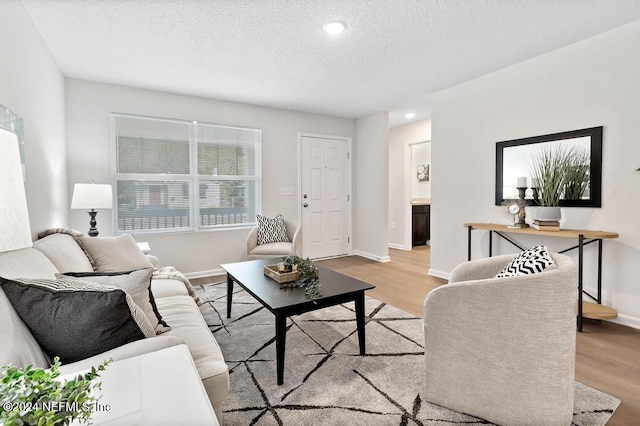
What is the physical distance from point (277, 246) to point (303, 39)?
231cm

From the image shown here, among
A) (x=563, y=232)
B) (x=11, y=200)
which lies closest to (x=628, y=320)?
(x=563, y=232)

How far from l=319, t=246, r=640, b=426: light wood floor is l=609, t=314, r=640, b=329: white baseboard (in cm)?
5

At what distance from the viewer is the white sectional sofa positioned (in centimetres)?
98

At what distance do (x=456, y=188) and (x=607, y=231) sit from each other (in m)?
1.50

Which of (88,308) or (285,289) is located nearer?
(88,308)

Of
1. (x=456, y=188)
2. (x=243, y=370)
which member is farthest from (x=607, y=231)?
(x=243, y=370)

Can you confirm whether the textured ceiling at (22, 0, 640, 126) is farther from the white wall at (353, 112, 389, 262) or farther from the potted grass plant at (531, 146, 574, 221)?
the white wall at (353, 112, 389, 262)

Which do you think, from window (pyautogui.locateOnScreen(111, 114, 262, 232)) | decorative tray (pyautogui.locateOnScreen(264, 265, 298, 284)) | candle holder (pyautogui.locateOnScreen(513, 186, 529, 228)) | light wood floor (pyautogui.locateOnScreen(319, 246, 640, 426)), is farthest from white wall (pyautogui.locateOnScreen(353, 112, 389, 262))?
decorative tray (pyautogui.locateOnScreen(264, 265, 298, 284))

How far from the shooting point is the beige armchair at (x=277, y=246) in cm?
381

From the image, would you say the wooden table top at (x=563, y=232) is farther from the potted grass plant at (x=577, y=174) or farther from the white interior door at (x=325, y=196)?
the white interior door at (x=325, y=196)

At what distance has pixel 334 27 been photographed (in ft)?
8.11

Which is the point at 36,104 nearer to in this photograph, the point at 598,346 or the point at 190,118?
the point at 190,118

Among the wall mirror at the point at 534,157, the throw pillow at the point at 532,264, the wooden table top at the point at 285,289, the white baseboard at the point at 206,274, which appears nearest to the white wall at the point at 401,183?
the wall mirror at the point at 534,157

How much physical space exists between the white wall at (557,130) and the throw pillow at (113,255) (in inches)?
134
